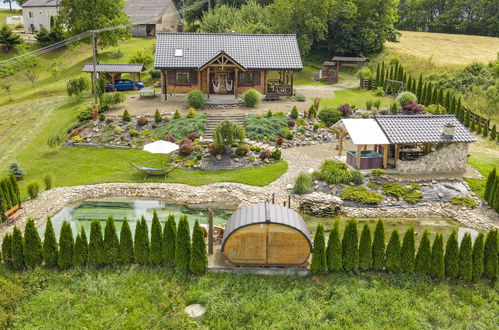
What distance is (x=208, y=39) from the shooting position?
41.2m

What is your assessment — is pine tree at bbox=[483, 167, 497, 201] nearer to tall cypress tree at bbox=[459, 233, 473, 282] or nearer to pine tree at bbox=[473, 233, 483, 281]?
pine tree at bbox=[473, 233, 483, 281]

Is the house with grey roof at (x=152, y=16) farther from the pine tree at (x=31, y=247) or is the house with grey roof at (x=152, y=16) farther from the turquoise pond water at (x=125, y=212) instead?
the pine tree at (x=31, y=247)

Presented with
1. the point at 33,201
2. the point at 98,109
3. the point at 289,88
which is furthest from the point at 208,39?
the point at 33,201

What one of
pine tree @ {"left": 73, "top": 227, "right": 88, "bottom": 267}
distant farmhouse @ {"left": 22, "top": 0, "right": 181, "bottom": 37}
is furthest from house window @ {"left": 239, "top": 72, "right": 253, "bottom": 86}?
distant farmhouse @ {"left": 22, "top": 0, "right": 181, "bottom": 37}

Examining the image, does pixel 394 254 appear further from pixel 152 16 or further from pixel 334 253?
pixel 152 16

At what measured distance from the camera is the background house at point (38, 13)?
69000 millimetres

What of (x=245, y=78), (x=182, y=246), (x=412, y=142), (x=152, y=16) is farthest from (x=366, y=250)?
(x=152, y=16)

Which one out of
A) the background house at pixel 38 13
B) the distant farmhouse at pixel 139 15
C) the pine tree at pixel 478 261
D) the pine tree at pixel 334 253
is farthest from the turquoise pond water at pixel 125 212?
the background house at pixel 38 13

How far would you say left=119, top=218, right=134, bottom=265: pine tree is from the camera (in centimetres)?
1702

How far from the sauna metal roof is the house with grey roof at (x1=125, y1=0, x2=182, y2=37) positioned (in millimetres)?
58122

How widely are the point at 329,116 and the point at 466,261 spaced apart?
1871cm

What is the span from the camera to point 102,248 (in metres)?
17.0

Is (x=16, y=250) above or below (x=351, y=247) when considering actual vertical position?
below

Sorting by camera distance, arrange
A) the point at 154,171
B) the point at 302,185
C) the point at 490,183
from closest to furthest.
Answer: the point at 490,183
the point at 302,185
the point at 154,171
